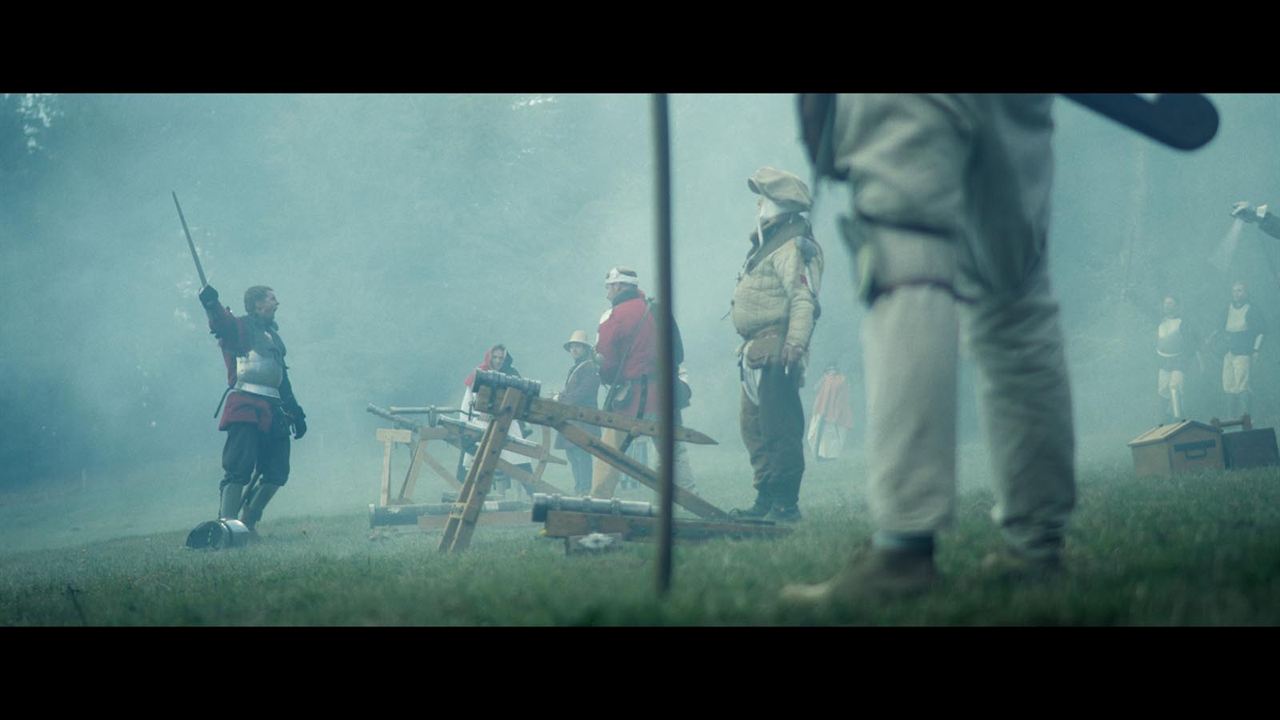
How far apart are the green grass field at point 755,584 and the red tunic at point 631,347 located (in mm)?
3828

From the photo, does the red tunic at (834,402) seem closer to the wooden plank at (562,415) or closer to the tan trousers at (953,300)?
the wooden plank at (562,415)

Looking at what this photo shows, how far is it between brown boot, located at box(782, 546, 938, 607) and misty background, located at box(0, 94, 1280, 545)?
54.4ft

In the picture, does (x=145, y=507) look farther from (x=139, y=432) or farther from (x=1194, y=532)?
(x=1194, y=532)

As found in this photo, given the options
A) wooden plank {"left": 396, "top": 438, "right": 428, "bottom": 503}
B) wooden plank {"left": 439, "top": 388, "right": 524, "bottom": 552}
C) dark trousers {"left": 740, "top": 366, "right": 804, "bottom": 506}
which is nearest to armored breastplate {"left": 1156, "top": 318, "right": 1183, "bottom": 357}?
wooden plank {"left": 396, "top": 438, "right": 428, "bottom": 503}

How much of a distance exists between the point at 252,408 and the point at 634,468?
4.97 meters

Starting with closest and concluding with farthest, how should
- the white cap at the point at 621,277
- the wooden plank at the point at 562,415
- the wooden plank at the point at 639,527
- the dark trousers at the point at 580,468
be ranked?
the wooden plank at the point at 639,527, the wooden plank at the point at 562,415, the white cap at the point at 621,277, the dark trousers at the point at 580,468

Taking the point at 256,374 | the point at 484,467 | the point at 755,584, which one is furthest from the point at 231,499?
the point at 755,584

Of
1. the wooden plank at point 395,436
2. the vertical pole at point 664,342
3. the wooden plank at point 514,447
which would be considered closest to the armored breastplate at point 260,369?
the wooden plank at point 395,436

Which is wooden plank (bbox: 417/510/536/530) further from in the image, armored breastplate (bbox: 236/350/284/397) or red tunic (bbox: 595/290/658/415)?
armored breastplate (bbox: 236/350/284/397)

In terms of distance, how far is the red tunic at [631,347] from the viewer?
8719 mm

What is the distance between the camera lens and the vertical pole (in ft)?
5.70

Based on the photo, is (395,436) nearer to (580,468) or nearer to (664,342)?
(580,468)
